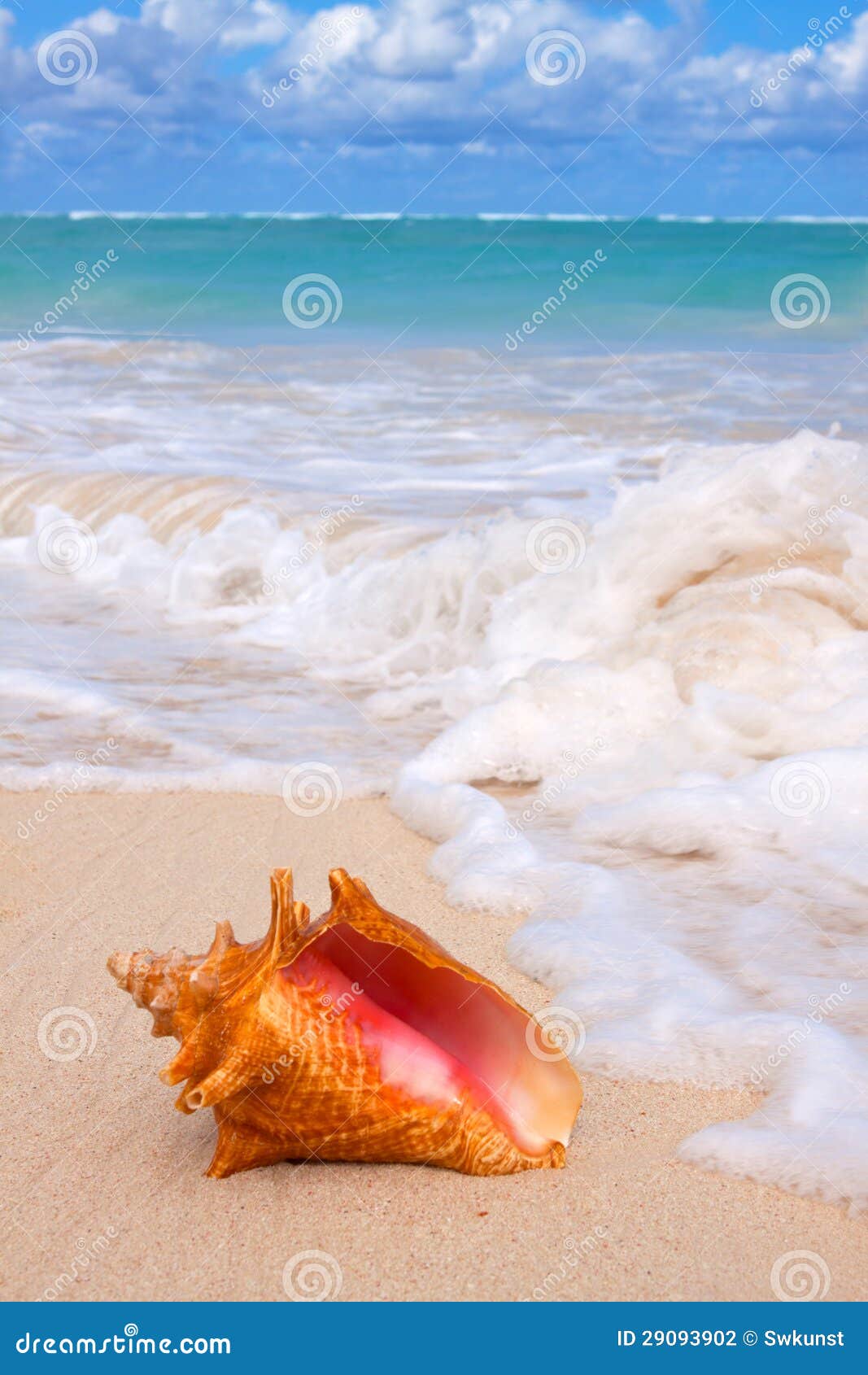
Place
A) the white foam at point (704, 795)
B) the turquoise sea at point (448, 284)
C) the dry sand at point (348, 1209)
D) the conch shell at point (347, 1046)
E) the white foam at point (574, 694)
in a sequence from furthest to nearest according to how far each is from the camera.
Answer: the turquoise sea at point (448, 284) → the white foam at point (574, 694) → the white foam at point (704, 795) → the conch shell at point (347, 1046) → the dry sand at point (348, 1209)

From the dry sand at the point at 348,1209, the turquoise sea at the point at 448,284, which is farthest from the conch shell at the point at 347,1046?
the turquoise sea at the point at 448,284

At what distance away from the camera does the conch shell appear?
190cm

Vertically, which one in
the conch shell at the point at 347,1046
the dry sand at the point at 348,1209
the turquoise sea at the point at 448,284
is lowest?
the dry sand at the point at 348,1209

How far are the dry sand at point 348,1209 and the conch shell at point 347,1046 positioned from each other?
7cm

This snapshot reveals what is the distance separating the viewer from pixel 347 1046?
75.5 inches

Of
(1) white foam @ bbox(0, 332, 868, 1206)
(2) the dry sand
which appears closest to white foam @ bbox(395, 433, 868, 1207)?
(1) white foam @ bbox(0, 332, 868, 1206)

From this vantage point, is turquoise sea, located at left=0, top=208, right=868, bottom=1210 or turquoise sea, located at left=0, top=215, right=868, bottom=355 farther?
turquoise sea, located at left=0, top=215, right=868, bottom=355

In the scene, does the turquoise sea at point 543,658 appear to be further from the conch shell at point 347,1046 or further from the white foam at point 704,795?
the conch shell at point 347,1046

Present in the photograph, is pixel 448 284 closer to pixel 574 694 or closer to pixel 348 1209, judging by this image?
pixel 574 694

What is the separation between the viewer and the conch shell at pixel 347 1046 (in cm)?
190

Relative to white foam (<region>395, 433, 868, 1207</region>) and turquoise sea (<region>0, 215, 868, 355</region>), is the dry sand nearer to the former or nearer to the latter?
white foam (<region>395, 433, 868, 1207</region>)

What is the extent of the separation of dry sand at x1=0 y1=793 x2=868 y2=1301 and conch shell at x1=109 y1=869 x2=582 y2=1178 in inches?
2.6
